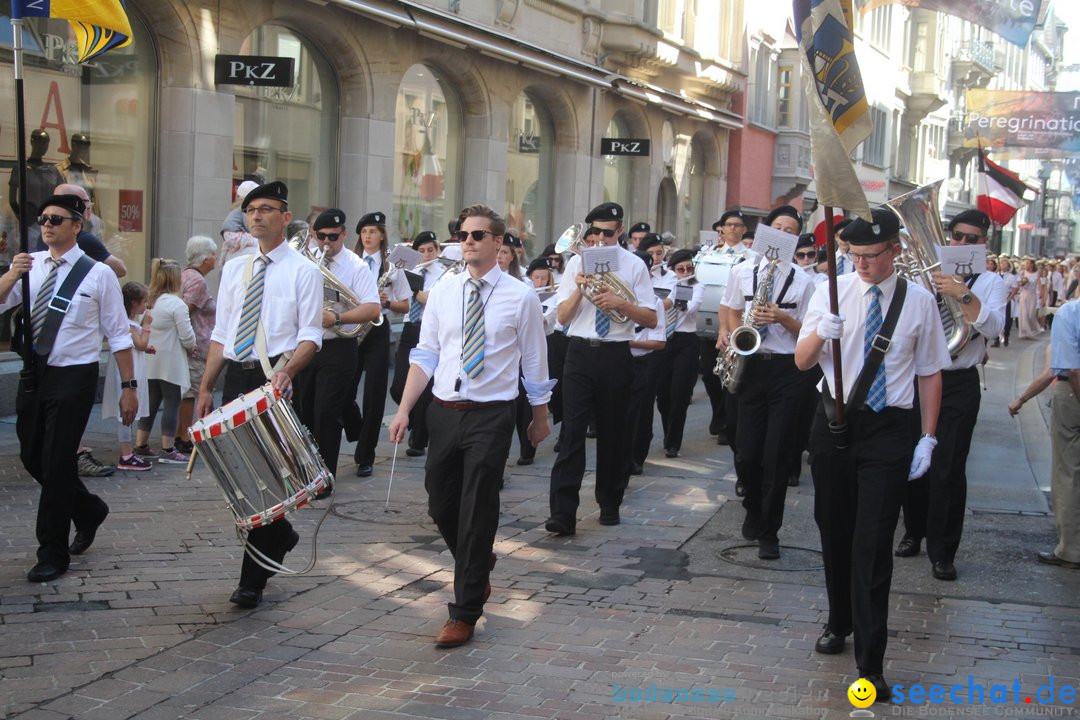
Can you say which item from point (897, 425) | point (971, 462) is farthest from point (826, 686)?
point (971, 462)

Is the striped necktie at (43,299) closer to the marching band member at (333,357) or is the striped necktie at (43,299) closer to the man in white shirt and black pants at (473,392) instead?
the man in white shirt and black pants at (473,392)

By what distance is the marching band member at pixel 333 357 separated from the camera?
9.31 meters

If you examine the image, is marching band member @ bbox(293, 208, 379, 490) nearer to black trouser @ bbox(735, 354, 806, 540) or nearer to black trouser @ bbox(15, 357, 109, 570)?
black trouser @ bbox(15, 357, 109, 570)

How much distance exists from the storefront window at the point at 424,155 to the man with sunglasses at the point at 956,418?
42.0ft

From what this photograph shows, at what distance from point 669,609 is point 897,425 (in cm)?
165

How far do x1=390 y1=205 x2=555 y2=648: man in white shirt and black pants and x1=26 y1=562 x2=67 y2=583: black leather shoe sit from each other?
206 cm

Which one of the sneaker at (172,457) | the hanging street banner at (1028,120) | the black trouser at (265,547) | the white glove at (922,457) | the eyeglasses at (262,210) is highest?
the hanging street banner at (1028,120)

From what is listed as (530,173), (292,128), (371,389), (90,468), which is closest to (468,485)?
(371,389)

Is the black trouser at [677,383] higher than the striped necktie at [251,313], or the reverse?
the striped necktie at [251,313]

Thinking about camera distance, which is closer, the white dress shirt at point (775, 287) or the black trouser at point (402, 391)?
the white dress shirt at point (775, 287)

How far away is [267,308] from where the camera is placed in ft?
23.1

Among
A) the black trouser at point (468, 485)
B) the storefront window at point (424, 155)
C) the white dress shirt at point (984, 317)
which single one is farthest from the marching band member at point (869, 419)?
the storefront window at point (424, 155)

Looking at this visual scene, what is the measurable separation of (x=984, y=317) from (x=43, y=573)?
5.43m

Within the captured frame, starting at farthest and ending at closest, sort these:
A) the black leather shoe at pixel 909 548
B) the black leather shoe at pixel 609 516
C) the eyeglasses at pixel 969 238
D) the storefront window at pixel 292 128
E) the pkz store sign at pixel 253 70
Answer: the storefront window at pixel 292 128
the pkz store sign at pixel 253 70
the black leather shoe at pixel 609 516
the black leather shoe at pixel 909 548
the eyeglasses at pixel 969 238
